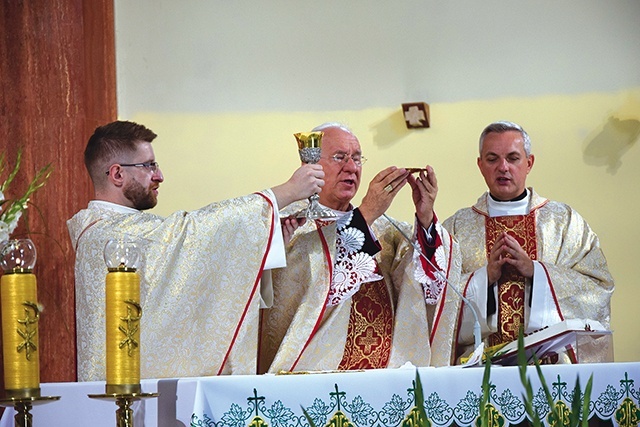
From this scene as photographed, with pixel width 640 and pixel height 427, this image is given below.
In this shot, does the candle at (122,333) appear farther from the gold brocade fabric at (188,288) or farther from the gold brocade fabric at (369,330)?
the gold brocade fabric at (369,330)

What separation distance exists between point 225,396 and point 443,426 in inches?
29.4

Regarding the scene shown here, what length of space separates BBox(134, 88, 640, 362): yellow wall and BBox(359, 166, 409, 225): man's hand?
2.68 meters

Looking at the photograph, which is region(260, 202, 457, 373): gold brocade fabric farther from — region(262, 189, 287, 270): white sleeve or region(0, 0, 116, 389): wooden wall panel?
region(0, 0, 116, 389): wooden wall panel

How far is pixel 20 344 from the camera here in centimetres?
261

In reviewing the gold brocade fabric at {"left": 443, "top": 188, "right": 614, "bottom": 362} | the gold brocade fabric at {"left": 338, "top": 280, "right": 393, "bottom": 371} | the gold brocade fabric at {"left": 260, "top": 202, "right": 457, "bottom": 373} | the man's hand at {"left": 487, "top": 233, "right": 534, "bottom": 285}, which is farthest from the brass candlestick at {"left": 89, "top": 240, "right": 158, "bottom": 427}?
the man's hand at {"left": 487, "top": 233, "right": 534, "bottom": 285}

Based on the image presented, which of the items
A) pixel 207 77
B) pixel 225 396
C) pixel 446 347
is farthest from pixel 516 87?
pixel 225 396

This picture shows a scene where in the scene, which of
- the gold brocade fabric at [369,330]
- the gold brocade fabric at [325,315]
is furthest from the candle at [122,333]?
the gold brocade fabric at [369,330]

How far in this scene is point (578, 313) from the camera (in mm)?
5469

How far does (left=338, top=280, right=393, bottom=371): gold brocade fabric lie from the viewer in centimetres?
484

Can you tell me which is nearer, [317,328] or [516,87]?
[317,328]

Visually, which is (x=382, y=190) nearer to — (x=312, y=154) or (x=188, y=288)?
(x=312, y=154)

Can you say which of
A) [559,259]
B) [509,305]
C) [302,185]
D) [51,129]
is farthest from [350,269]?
[51,129]

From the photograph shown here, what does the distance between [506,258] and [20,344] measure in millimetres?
3200

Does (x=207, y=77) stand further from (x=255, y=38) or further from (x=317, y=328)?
(x=317, y=328)
